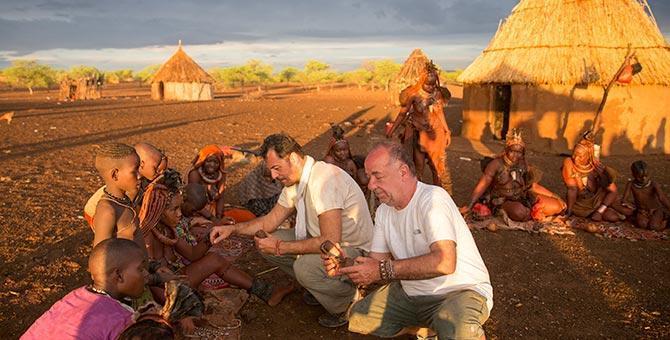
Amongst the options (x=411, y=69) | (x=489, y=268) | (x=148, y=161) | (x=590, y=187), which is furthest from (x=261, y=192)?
(x=411, y=69)

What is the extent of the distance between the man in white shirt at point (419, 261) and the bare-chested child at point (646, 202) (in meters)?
4.82

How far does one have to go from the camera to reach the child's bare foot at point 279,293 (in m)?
4.43

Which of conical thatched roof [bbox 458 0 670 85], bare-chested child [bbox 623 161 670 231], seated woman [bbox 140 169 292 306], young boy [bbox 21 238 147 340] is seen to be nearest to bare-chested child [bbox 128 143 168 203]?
seated woman [bbox 140 169 292 306]

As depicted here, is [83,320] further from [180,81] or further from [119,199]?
[180,81]

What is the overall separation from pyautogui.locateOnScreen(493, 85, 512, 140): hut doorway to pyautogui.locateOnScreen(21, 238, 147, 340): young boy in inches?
546

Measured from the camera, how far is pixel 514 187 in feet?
23.8

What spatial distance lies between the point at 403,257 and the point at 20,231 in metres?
4.83

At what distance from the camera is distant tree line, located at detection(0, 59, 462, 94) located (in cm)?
5103

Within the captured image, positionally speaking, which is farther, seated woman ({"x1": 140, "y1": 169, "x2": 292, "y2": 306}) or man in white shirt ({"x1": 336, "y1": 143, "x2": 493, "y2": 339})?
seated woman ({"x1": 140, "y1": 169, "x2": 292, "y2": 306})

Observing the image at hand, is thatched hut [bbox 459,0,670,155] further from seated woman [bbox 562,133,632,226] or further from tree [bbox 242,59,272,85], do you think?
tree [bbox 242,59,272,85]

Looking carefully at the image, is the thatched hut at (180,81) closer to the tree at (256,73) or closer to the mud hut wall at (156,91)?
the mud hut wall at (156,91)

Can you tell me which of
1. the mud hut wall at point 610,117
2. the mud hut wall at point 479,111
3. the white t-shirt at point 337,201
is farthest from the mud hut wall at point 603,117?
the white t-shirt at point 337,201

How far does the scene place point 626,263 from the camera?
569 centimetres

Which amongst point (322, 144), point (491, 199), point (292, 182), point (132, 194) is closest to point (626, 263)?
point (491, 199)
